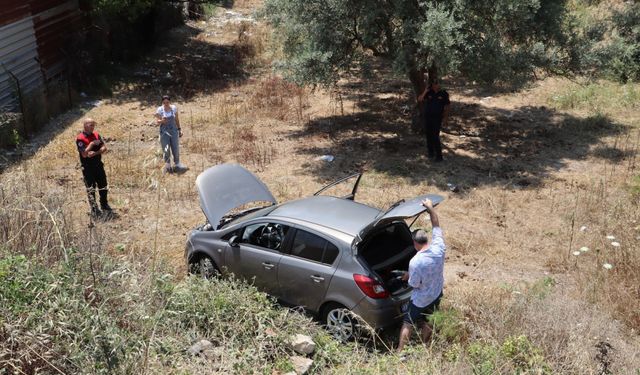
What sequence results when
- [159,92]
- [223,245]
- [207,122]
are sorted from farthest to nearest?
[159,92]
[207,122]
[223,245]

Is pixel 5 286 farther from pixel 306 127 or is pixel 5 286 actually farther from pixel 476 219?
pixel 306 127

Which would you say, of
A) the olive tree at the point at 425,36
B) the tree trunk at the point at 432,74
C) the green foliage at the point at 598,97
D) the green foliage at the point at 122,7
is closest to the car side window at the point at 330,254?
the olive tree at the point at 425,36

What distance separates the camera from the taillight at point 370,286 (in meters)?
6.40

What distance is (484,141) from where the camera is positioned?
14.0 meters

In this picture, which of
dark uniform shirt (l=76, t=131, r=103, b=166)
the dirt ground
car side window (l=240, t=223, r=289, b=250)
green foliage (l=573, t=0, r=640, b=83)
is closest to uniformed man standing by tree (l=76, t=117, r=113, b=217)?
dark uniform shirt (l=76, t=131, r=103, b=166)

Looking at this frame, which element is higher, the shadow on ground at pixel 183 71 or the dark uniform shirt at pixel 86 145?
the dark uniform shirt at pixel 86 145

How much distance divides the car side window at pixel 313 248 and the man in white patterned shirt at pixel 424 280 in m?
0.92

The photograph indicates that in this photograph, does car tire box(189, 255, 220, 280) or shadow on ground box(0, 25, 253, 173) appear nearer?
car tire box(189, 255, 220, 280)

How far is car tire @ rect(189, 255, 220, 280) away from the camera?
7.90 m

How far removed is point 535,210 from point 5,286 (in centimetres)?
823

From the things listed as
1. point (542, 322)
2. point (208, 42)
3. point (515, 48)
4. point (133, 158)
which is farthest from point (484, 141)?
point (208, 42)

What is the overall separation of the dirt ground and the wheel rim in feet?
6.62

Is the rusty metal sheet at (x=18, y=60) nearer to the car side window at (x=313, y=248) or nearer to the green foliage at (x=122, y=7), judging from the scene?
the green foliage at (x=122, y=7)

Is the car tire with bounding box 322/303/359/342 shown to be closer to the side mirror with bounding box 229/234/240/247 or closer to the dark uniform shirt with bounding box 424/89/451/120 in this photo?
the side mirror with bounding box 229/234/240/247
